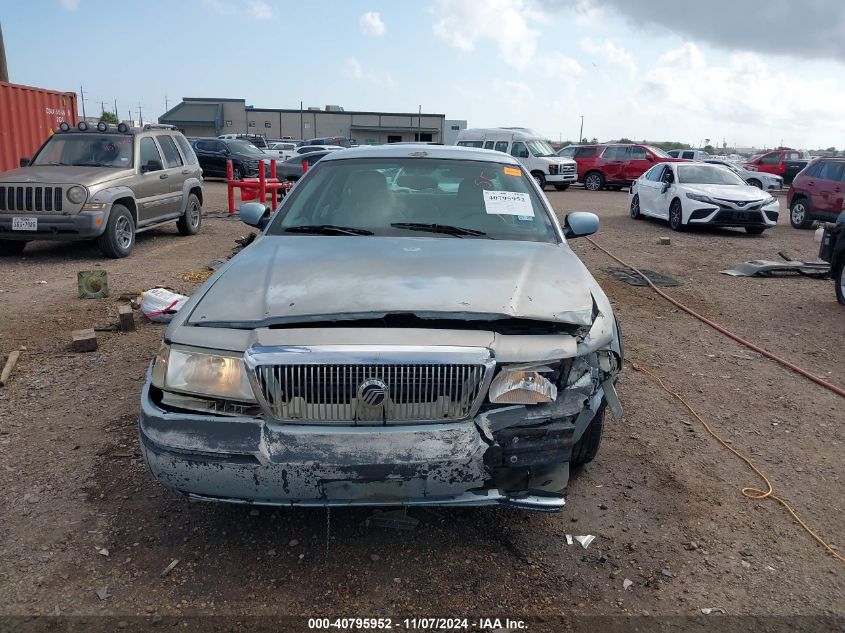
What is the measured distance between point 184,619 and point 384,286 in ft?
4.81

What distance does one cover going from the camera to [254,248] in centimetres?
367

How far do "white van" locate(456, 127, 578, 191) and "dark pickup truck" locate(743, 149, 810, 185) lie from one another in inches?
350

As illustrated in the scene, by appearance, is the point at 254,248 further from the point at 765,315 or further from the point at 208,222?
the point at 208,222

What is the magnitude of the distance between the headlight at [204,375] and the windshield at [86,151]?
836cm

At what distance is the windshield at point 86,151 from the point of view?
995 cm

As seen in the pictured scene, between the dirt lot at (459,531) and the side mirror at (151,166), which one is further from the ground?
the side mirror at (151,166)

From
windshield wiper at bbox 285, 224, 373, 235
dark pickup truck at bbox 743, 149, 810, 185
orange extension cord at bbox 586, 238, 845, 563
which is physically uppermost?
dark pickup truck at bbox 743, 149, 810, 185

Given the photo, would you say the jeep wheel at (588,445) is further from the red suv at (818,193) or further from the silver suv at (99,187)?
the red suv at (818,193)

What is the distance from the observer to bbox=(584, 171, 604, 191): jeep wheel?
26828 mm

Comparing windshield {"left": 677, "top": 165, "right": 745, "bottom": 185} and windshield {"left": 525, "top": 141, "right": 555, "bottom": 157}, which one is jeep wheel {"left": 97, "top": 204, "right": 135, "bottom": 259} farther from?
windshield {"left": 525, "top": 141, "right": 555, "bottom": 157}

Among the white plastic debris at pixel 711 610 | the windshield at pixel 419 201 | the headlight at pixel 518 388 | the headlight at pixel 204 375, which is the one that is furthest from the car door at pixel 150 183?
the white plastic debris at pixel 711 610

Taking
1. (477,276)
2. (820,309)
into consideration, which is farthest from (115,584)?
(820,309)

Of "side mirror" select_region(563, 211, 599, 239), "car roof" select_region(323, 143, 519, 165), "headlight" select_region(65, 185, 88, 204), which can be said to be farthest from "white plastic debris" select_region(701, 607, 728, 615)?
"headlight" select_region(65, 185, 88, 204)

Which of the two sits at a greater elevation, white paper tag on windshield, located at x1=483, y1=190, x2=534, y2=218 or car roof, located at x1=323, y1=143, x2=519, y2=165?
car roof, located at x1=323, y1=143, x2=519, y2=165
